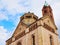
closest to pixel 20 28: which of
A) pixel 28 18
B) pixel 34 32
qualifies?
pixel 28 18

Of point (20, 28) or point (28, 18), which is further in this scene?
point (28, 18)

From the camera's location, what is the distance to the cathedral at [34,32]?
29.7 metres

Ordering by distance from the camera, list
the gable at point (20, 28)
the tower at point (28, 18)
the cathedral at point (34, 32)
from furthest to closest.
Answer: the tower at point (28, 18)
the gable at point (20, 28)
the cathedral at point (34, 32)

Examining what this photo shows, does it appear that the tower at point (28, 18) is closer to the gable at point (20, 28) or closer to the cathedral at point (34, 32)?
the cathedral at point (34, 32)

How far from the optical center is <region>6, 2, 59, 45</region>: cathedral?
29675 mm

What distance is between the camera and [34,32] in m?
30.7

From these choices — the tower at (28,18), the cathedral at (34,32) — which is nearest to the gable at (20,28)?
the cathedral at (34,32)

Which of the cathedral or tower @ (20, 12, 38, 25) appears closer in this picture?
the cathedral

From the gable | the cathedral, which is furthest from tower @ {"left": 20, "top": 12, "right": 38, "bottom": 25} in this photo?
the gable

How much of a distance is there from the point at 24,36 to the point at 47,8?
1556 centimetres

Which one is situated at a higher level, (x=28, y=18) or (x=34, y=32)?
(x=28, y=18)

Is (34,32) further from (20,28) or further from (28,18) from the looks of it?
(28,18)

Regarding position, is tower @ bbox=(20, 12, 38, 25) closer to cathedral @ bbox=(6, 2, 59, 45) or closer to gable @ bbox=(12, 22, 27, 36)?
cathedral @ bbox=(6, 2, 59, 45)

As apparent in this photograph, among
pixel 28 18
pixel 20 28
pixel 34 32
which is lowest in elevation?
pixel 34 32
